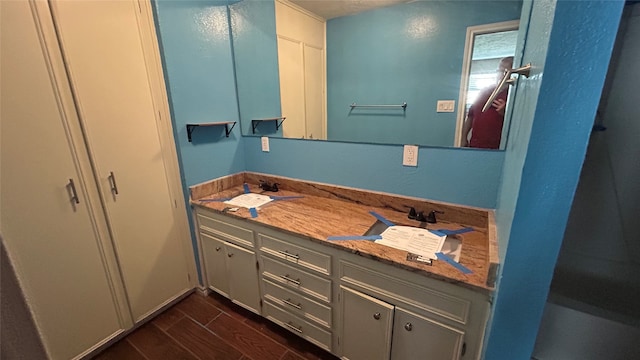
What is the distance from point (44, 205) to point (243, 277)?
1084 mm

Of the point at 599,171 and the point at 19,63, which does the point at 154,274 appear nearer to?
the point at 19,63

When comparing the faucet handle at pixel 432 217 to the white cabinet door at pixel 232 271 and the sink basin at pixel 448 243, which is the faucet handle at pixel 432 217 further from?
the white cabinet door at pixel 232 271

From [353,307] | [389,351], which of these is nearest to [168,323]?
[353,307]

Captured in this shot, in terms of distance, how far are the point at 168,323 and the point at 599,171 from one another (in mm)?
2284

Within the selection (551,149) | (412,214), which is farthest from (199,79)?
(551,149)

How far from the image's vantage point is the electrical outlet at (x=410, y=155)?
1.37 m

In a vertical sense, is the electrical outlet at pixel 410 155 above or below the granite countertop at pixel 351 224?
above

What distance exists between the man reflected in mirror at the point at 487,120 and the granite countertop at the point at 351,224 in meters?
0.38

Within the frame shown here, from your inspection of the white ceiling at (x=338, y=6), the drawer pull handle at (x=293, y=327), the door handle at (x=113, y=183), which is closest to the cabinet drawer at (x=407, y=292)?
the drawer pull handle at (x=293, y=327)

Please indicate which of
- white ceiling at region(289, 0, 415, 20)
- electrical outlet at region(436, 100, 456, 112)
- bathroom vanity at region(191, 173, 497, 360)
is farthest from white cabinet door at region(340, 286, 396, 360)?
white ceiling at region(289, 0, 415, 20)

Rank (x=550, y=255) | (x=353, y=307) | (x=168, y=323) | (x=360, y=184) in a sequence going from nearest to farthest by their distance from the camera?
(x=550, y=255)
(x=353, y=307)
(x=360, y=184)
(x=168, y=323)

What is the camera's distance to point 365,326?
1.20 metres

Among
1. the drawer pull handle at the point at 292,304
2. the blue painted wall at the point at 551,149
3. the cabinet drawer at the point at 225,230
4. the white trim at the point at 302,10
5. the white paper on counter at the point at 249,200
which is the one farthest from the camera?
the white trim at the point at 302,10

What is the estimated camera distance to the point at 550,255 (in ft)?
1.88
